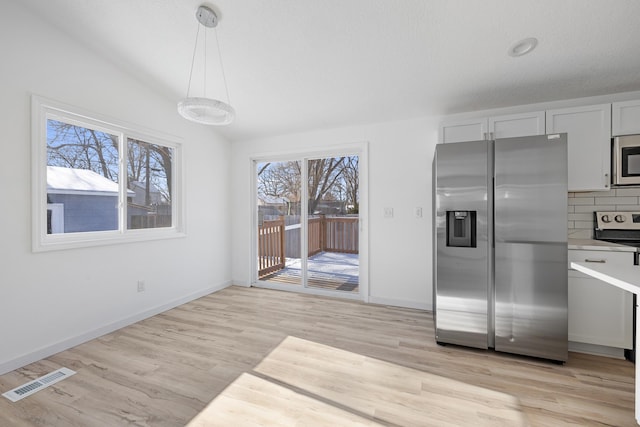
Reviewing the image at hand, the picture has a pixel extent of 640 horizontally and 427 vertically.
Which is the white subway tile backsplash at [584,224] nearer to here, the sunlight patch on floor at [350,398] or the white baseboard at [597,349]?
the white baseboard at [597,349]

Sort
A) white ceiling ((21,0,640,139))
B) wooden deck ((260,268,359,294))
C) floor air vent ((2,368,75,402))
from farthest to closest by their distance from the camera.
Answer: wooden deck ((260,268,359,294))
white ceiling ((21,0,640,139))
floor air vent ((2,368,75,402))

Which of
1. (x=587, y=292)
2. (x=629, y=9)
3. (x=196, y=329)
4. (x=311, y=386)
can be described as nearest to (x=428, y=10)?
(x=629, y=9)

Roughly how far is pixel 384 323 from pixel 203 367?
1.76 m

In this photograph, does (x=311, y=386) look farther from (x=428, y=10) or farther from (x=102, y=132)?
(x=102, y=132)

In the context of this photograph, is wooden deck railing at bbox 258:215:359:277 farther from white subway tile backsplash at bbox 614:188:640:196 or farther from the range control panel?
white subway tile backsplash at bbox 614:188:640:196

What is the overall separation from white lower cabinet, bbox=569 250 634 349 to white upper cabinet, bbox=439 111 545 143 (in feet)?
3.78

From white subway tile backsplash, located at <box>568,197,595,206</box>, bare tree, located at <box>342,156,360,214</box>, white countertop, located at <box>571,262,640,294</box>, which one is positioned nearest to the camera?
white countertop, located at <box>571,262,640,294</box>

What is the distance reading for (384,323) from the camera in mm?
2963

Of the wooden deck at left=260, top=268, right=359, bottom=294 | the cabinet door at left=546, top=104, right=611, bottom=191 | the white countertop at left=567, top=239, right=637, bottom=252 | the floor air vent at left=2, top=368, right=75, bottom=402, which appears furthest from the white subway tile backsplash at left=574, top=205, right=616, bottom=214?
the floor air vent at left=2, top=368, right=75, bottom=402

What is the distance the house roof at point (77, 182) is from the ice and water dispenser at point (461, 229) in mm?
Answer: 3318

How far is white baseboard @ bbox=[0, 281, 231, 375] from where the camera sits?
213cm

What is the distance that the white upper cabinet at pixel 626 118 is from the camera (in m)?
2.37

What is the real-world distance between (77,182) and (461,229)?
138 inches

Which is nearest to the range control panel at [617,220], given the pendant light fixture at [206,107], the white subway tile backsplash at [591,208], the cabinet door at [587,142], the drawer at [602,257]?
the white subway tile backsplash at [591,208]
